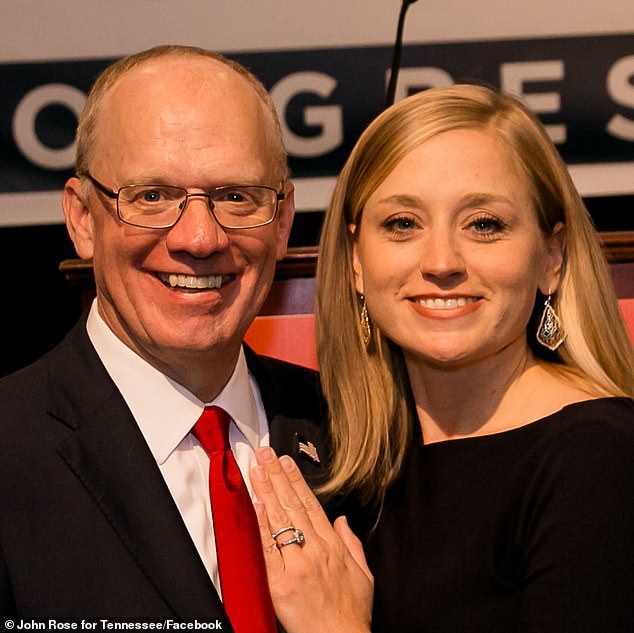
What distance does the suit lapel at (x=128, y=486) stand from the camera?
2008 millimetres

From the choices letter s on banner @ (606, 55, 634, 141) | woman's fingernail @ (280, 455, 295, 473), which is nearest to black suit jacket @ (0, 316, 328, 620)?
woman's fingernail @ (280, 455, 295, 473)

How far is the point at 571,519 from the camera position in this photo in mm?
2035

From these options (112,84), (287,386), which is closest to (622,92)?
(287,386)

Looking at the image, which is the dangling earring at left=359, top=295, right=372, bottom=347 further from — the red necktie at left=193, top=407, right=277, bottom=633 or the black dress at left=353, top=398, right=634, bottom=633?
the red necktie at left=193, top=407, right=277, bottom=633

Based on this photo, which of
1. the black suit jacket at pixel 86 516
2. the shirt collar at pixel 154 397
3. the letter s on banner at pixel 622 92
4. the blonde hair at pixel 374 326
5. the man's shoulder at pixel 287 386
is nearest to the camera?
the black suit jacket at pixel 86 516

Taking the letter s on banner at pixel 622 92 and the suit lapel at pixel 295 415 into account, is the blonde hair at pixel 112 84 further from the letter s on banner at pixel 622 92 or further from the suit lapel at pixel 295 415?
the letter s on banner at pixel 622 92

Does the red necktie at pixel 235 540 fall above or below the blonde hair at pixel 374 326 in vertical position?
below

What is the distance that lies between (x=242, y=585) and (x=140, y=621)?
20cm

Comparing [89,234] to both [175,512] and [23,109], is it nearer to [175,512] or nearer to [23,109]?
[175,512]

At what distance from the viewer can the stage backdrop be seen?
351 centimetres

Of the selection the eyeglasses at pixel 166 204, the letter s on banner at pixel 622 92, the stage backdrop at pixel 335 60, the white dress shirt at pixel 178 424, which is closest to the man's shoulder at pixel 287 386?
the white dress shirt at pixel 178 424

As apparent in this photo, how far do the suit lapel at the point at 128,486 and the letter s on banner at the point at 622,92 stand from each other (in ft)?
6.24

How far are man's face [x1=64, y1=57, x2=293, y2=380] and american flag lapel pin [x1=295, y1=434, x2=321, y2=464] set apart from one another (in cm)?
27

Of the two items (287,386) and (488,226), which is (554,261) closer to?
(488,226)
